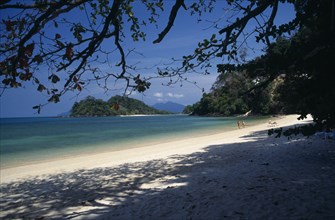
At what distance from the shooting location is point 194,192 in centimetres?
580

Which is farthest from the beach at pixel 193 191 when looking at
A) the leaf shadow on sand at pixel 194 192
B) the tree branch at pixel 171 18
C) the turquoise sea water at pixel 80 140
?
the turquoise sea water at pixel 80 140

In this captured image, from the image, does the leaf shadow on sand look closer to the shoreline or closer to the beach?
the beach

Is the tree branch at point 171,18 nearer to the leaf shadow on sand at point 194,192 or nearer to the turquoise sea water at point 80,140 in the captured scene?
the leaf shadow on sand at point 194,192

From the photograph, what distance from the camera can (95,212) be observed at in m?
5.22

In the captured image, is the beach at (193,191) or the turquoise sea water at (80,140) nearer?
the beach at (193,191)

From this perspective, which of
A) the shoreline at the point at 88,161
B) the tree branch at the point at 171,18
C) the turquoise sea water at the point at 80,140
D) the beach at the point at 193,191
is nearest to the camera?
the tree branch at the point at 171,18

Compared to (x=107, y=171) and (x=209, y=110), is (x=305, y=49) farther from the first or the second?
(x=209, y=110)

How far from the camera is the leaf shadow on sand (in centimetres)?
457

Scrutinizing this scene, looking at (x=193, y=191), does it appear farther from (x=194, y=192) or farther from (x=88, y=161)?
(x=88, y=161)

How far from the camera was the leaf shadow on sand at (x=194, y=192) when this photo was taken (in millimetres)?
4570

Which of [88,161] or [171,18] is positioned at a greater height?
[171,18]

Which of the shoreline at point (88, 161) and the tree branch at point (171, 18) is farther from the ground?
the tree branch at point (171, 18)

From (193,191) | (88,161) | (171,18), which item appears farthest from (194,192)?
(88,161)

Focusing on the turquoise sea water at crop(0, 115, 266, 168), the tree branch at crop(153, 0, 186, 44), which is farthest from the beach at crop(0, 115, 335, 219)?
the turquoise sea water at crop(0, 115, 266, 168)
